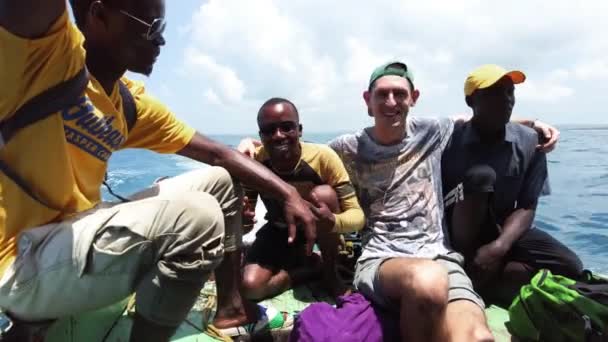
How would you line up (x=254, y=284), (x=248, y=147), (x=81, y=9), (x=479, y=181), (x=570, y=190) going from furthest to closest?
(x=570, y=190)
(x=248, y=147)
(x=254, y=284)
(x=479, y=181)
(x=81, y=9)

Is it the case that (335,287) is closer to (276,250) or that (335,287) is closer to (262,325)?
(276,250)

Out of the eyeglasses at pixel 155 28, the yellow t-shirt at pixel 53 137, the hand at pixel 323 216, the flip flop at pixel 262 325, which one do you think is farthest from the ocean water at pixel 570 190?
the eyeglasses at pixel 155 28

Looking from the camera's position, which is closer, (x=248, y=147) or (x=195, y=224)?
(x=195, y=224)

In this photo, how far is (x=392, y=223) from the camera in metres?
2.37

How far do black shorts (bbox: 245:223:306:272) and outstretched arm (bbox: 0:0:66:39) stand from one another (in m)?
1.76

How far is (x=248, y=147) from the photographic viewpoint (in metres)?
2.61

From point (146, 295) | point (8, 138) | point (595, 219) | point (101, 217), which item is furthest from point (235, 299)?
point (595, 219)

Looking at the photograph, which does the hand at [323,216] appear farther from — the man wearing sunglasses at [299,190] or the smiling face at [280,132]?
the smiling face at [280,132]

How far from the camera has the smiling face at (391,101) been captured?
242 cm

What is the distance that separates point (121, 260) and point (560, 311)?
1834 millimetres

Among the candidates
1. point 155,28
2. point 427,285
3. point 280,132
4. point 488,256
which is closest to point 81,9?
point 155,28

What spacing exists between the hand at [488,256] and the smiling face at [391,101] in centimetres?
79

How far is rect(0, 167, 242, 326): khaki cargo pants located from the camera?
1.28m

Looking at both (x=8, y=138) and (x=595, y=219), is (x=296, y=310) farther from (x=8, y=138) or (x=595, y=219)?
(x=595, y=219)
